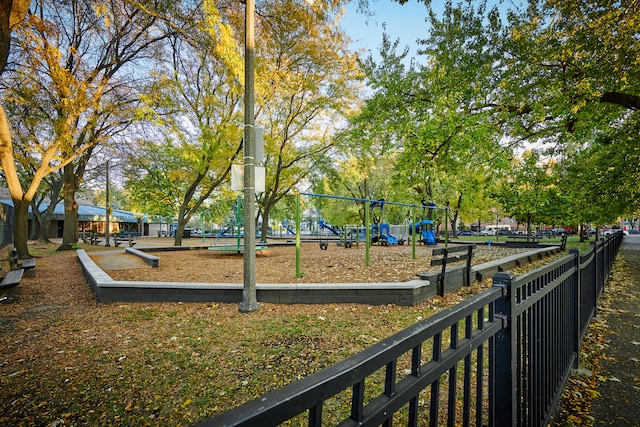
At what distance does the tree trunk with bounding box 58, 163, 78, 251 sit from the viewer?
57.0 ft

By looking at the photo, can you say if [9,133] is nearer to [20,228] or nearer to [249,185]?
[20,228]

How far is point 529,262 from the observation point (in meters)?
11.5

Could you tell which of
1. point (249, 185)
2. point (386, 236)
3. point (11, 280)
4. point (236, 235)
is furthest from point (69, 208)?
point (386, 236)

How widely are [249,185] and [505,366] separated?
15.5 ft

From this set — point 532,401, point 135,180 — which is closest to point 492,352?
point 532,401

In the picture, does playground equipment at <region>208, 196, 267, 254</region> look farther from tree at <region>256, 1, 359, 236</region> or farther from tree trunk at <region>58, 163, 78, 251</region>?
tree trunk at <region>58, 163, 78, 251</region>

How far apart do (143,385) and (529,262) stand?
41.8ft

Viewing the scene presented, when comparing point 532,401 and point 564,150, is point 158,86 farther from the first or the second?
point 564,150

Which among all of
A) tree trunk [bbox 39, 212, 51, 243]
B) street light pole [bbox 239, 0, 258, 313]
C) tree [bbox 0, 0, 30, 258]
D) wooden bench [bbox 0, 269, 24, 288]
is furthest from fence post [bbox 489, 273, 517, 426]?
tree trunk [bbox 39, 212, 51, 243]

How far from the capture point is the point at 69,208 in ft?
59.6

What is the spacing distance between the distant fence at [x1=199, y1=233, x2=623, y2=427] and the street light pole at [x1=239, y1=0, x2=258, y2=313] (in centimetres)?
295

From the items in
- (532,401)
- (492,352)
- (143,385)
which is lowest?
(143,385)

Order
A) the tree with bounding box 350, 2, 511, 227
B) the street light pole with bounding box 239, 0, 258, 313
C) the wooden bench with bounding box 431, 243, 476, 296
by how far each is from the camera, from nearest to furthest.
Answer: the street light pole with bounding box 239, 0, 258, 313, the wooden bench with bounding box 431, 243, 476, 296, the tree with bounding box 350, 2, 511, 227

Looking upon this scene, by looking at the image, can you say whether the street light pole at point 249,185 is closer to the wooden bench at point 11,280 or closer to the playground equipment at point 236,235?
the wooden bench at point 11,280
